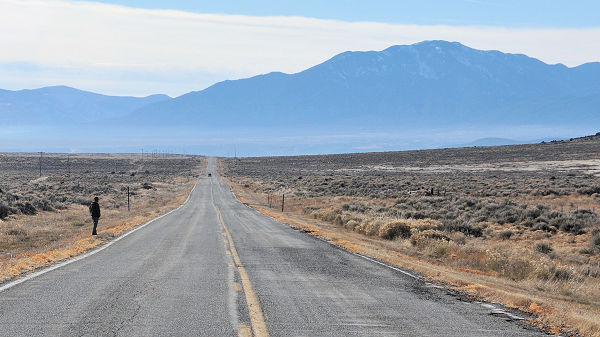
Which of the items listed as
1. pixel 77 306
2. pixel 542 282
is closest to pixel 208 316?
pixel 77 306

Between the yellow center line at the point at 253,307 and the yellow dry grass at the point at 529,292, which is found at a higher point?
the yellow center line at the point at 253,307

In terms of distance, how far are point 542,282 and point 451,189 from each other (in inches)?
1455

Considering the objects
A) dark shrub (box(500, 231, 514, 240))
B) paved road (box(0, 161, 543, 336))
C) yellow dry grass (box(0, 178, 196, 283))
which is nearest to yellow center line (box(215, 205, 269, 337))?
paved road (box(0, 161, 543, 336))

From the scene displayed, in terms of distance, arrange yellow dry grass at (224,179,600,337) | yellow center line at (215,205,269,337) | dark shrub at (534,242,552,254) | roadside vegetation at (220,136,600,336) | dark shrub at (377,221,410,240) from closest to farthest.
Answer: yellow center line at (215,205,269,337) → yellow dry grass at (224,179,600,337) → roadside vegetation at (220,136,600,336) → dark shrub at (534,242,552,254) → dark shrub at (377,221,410,240)

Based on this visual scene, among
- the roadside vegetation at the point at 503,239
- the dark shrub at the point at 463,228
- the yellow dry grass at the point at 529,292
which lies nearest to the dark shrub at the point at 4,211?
the roadside vegetation at the point at 503,239

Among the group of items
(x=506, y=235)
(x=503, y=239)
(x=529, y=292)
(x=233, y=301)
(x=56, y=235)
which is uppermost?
(x=233, y=301)

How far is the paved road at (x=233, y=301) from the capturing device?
24.2ft

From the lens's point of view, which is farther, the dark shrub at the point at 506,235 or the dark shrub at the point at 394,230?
the dark shrub at the point at 506,235

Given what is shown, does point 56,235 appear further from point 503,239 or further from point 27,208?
point 503,239

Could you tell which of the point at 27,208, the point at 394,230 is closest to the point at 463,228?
the point at 394,230

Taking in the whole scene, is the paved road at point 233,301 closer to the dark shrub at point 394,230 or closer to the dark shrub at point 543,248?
the dark shrub at point 394,230

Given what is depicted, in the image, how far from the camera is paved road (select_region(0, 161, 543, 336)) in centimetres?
738

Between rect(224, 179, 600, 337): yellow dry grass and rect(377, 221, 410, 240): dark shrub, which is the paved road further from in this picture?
rect(377, 221, 410, 240): dark shrub

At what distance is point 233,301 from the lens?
352 inches
